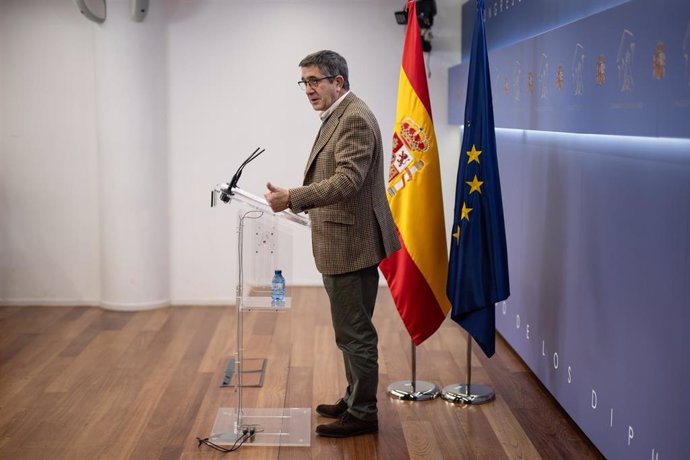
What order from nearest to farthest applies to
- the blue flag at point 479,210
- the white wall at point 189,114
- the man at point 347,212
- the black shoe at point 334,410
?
the man at point 347,212, the blue flag at point 479,210, the black shoe at point 334,410, the white wall at point 189,114

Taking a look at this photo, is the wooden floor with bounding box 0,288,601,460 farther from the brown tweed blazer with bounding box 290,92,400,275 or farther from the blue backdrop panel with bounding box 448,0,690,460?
the brown tweed blazer with bounding box 290,92,400,275

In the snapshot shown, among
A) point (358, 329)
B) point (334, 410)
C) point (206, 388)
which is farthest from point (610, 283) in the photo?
point (206, 388)

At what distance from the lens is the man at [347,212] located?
3.70 meters

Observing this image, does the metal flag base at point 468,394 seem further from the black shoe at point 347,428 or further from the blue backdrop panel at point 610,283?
the black shoe at point 347,428

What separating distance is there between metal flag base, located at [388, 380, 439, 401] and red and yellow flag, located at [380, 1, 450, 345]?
0.89ft

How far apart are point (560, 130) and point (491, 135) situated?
320 millimetres

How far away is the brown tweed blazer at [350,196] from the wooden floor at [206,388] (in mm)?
825

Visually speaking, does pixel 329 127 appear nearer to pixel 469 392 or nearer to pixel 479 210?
pixel 479 210

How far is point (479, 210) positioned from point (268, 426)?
4.51ft

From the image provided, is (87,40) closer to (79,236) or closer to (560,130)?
(79,236)

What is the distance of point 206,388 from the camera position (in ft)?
15.4

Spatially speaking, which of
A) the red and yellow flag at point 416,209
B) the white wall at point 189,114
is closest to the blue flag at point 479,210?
the red and yellow flag at point 416,209

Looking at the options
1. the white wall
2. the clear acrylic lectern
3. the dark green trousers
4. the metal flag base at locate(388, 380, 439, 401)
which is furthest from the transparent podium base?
the white wall

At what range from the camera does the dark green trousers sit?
12.8 ft
